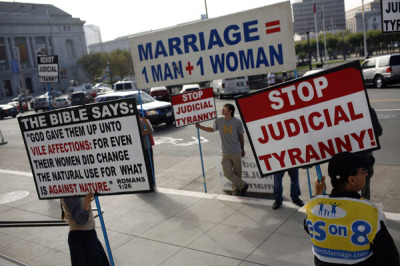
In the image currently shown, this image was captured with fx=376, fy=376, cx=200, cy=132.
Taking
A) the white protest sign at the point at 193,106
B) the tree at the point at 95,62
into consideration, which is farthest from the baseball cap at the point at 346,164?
the tree at the point at 95,62

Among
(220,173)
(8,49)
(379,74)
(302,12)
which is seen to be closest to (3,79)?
(8,49)

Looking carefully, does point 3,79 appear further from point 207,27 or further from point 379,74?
point 207,27

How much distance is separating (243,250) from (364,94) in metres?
2.84

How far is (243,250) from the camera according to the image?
5105mm

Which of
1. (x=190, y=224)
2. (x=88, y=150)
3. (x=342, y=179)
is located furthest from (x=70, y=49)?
(x=342, y=179)

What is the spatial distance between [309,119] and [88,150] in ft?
7.22

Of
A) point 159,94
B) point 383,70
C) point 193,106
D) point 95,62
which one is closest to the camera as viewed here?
point 193,106

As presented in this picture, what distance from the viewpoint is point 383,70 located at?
21.5m

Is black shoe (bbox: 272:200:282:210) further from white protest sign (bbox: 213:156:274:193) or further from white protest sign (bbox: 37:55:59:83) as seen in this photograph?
white protest sign (bbox: 37:55:59:83)

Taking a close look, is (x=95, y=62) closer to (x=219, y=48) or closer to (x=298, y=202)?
(x=219, y=48)

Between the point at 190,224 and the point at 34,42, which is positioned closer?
the point at 190,224

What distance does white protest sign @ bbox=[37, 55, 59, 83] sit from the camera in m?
11.1

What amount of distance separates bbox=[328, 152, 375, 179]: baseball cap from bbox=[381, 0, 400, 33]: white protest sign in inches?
193

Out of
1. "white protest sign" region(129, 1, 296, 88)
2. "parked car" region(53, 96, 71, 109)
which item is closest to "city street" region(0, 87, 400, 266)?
"white protest sign" region(129, 1, 296, 88)
